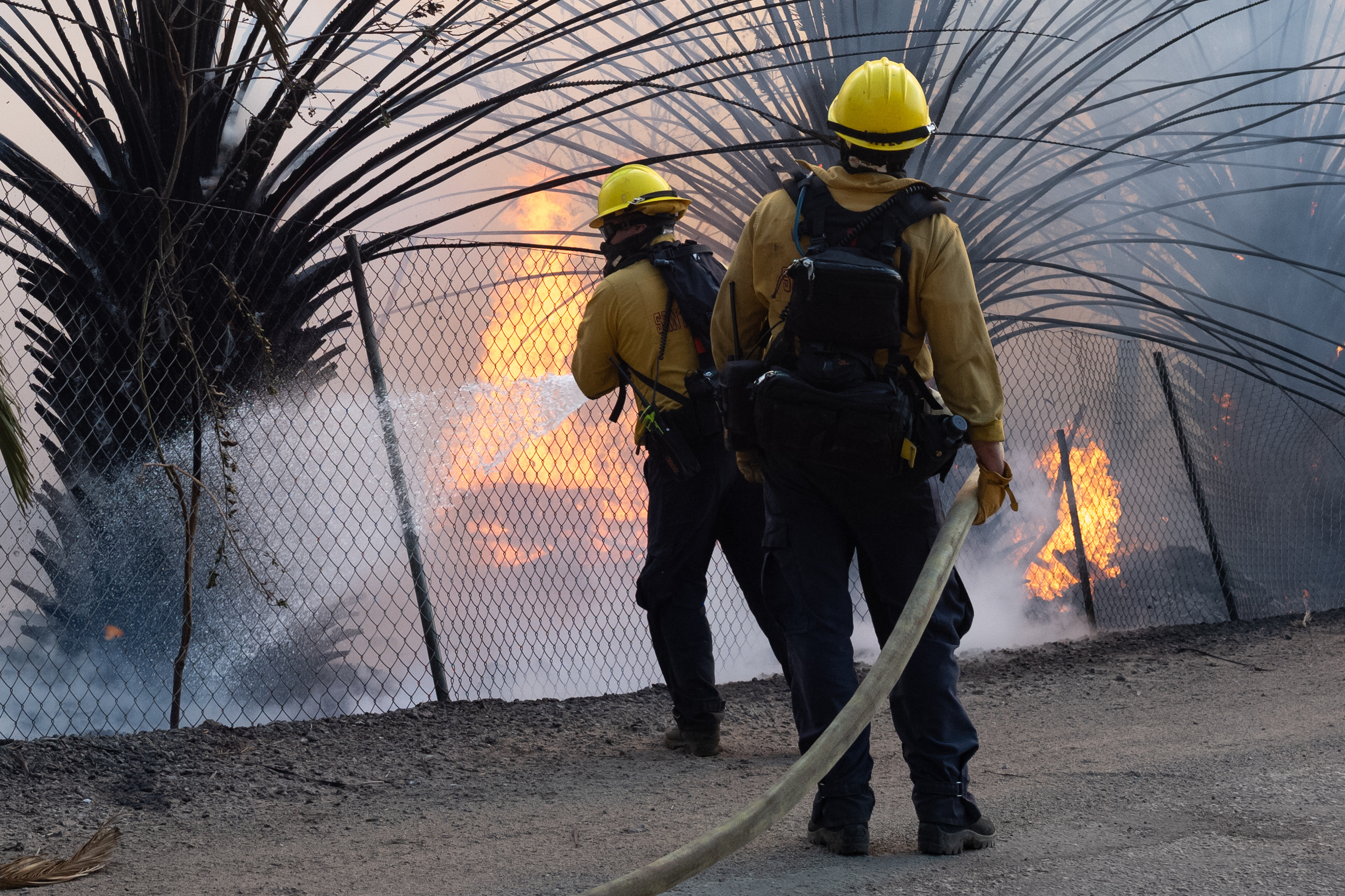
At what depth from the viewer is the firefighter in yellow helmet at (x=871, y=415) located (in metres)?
2.40

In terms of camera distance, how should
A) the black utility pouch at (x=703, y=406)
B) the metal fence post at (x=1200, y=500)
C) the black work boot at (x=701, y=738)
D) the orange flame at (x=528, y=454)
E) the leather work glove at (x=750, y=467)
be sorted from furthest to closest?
the metal fence post at (x=1200, y=500) → the orange flame at (x=528, y=454) → the black work boot at (x=701, y=738) → the black utility pouch at (x=703, y=406) → the leather work glove at (x=750, y=467)

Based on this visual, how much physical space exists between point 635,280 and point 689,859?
217cm

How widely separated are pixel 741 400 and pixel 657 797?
1.42 metres

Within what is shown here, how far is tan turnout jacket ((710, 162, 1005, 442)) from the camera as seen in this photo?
242 cm

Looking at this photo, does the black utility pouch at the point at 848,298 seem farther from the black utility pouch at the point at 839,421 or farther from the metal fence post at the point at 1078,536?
the metal fence post at the point at 1078,536

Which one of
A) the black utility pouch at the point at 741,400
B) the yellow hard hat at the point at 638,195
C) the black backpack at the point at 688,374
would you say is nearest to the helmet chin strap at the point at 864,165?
the black utility pouch at the point at 741,400

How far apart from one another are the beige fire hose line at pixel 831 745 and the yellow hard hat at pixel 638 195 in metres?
1.55

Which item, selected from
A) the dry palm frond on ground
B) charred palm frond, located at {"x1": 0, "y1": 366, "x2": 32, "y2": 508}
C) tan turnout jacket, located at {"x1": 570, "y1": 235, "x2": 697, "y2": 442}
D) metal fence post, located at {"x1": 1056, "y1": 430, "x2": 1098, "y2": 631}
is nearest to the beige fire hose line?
tan turnout jacket, located at {"x1": 570, "y1": 235, "x2": 697, "y2": 442}

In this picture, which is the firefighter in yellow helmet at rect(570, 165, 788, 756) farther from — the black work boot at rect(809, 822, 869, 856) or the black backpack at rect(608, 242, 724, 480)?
the black work boot at rect(809, 822, 869, 856)

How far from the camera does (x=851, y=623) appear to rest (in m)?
2.54

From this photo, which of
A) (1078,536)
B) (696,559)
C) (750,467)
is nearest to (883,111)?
(750,467)

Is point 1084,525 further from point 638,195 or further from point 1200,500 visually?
point 638,195

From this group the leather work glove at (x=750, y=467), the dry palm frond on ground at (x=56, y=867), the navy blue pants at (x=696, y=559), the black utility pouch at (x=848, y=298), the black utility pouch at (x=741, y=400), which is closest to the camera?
the black utility pouch at (x=848, y=298)

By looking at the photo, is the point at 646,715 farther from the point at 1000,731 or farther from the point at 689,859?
the point at 689,859
